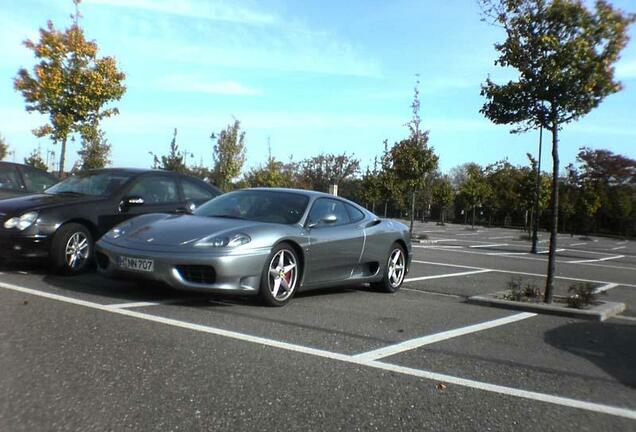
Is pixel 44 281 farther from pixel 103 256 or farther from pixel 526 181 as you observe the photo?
pixel 526 181

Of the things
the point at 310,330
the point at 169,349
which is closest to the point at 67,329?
the point at 169,349

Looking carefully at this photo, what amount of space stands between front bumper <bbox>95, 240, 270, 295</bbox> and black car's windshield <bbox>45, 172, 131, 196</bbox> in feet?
7.83

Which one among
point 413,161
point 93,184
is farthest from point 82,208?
point 413,161

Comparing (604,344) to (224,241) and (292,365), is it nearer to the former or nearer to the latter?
(292,365)

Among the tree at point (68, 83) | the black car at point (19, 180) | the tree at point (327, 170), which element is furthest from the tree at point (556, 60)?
the tree at point (327, 170)

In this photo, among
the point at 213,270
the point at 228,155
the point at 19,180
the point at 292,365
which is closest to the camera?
the point at 292,365

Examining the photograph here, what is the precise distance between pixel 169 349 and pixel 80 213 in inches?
149

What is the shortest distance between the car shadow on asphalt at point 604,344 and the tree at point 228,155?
29.0m

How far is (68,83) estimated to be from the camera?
17.2 m

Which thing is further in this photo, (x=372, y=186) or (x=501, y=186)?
(x=501, y=186)

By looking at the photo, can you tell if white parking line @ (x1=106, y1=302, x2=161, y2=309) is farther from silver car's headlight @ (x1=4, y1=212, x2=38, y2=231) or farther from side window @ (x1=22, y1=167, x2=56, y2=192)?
side window @ (x1=22, y1=167, x2=56, y2=192)

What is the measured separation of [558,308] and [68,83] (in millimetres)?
15066

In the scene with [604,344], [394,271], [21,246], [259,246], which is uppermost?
[259,246]

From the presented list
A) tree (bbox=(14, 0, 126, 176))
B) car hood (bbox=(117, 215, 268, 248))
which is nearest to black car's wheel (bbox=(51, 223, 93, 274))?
car hood (bbox=(117, 215, 268, 248))
